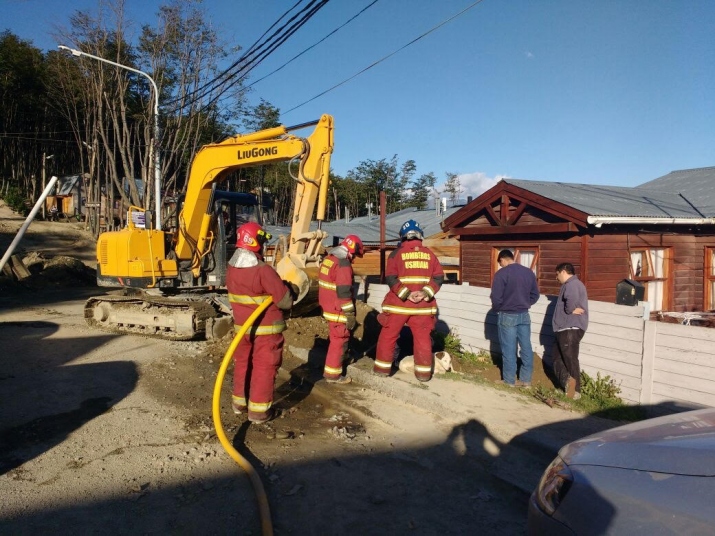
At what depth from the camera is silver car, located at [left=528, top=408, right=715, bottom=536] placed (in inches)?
77.9

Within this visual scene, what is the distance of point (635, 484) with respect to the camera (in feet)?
7.15

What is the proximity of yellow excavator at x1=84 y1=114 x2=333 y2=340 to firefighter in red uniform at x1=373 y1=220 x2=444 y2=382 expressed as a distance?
2125 millimetres

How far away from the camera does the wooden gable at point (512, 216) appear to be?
10.6m

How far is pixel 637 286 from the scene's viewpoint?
6211 millimetres

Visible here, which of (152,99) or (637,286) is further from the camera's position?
(152,99)

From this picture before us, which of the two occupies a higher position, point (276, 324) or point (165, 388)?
point (276, 324)

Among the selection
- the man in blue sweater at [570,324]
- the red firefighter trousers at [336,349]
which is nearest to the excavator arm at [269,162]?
the red firefighter trousers at [336,349]

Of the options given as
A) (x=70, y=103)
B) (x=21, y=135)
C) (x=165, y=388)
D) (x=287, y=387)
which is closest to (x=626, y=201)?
(x=287, y=387)

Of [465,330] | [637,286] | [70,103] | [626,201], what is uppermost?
[70,103]

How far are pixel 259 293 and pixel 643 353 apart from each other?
4256 millimetres

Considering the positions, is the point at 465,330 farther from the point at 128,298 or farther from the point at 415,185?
the point at 415,185

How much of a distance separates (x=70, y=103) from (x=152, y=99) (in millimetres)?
11805

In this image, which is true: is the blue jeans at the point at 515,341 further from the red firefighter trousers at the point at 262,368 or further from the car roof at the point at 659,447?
the car roof at the point at 659,447

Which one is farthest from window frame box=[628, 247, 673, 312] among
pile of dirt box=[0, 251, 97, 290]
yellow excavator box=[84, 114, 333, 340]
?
pile of dirt box=[0, 251, 97, 290]
